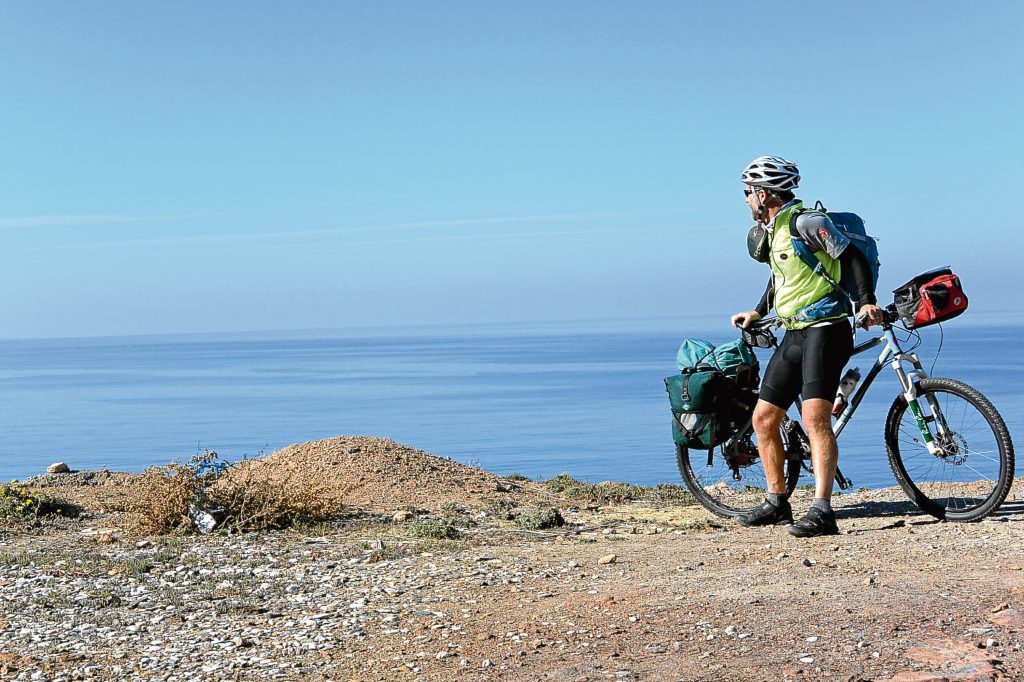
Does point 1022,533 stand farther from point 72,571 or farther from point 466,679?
point 72,571

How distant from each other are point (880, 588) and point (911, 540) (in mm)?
1383

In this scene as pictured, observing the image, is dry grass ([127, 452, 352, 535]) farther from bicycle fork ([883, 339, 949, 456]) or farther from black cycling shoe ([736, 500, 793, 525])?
bicycle fork ([883, 339, 949, 456])

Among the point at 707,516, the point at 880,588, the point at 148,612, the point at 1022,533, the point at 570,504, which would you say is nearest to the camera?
the point at 880,588

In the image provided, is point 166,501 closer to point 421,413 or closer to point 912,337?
point 912,337

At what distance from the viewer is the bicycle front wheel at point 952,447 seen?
701cm

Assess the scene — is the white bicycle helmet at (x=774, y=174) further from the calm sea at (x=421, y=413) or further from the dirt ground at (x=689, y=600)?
the calm sea at (x=421, y=413)

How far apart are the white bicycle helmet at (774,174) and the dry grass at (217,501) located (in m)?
4.16

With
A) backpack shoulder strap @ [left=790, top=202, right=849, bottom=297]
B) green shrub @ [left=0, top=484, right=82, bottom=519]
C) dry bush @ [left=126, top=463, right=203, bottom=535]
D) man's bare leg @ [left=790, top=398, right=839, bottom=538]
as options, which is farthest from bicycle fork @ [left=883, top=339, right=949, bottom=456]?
green shrub @ [left=0, top=484, right=82, bottom=519]

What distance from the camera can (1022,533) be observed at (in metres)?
6.95

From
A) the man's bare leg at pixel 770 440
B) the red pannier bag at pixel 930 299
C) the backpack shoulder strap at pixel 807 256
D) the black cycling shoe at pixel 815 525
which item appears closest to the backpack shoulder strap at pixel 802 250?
the backpack shoulder strap at pixel 807 256

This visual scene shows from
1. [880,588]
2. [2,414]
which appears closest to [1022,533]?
[880,588]

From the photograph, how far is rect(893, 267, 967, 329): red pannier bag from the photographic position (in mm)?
7023

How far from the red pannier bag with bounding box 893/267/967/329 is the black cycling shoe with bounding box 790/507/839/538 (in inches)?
52.1

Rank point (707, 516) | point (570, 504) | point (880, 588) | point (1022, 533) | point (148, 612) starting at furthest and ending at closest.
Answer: point (570, 504) → point (707, 516) → point (1022, 533) → point (148, 612) → point (880, 588)
